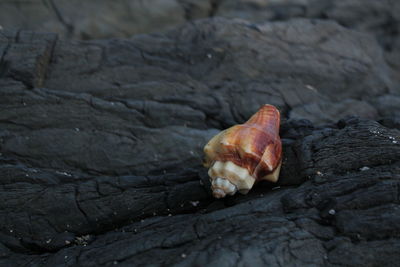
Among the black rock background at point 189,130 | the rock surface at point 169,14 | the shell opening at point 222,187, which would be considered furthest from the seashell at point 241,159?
the rock surface at point 169,14

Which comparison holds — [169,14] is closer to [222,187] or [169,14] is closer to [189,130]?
[189,130]

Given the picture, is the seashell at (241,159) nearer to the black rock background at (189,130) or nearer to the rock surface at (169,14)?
the black rock background at (189,130)

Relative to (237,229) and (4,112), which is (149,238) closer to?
(237,229)

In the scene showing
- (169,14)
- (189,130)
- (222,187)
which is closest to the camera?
(222,187)

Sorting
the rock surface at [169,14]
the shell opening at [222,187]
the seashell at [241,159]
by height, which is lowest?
the rock surface at [169,14]

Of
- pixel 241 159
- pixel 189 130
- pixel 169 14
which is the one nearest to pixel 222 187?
pixel 241 159

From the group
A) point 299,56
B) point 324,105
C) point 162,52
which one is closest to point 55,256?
point 162,52
